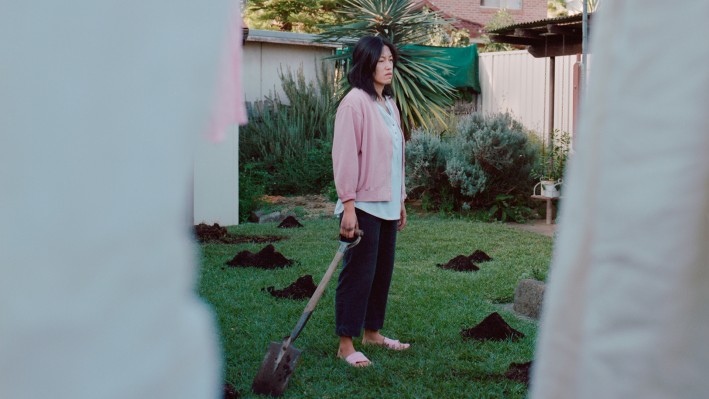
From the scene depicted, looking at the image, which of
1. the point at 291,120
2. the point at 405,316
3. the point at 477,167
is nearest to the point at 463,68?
the point at 291,120

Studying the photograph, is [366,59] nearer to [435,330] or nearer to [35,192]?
[435,330]

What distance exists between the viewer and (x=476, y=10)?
30.8m

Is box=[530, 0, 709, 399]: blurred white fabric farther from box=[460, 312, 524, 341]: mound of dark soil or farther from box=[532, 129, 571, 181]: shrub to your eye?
box=[532, 129, 571, 181]: shrub

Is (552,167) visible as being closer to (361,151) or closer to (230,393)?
(361,151)

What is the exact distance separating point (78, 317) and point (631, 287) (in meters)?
0.64

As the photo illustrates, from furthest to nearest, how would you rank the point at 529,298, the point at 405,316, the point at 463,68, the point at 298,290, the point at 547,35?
1. the point at 463,68
2. the point at 547,35
3. the point at 298,290
4. the point at 529,298
5. the point at 405,316

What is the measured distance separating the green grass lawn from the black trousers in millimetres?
254

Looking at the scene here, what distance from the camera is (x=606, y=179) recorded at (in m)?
1.06

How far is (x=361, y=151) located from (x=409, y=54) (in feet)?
35.8

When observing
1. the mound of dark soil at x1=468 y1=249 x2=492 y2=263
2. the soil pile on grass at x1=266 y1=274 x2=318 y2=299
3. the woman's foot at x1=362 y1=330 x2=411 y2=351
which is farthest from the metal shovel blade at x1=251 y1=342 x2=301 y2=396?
the mound of dark soil at x1=468 y1=249 x2=492 y2=263

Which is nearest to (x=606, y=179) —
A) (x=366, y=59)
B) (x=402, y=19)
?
(x=366, y=59)

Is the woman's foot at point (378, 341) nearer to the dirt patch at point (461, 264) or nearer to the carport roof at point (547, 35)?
the dirt patch at point (461, 264)

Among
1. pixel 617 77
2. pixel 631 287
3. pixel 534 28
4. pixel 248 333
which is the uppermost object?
pixel 534 28

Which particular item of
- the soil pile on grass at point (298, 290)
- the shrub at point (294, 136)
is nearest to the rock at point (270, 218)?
the shrub at point (294, 136)
